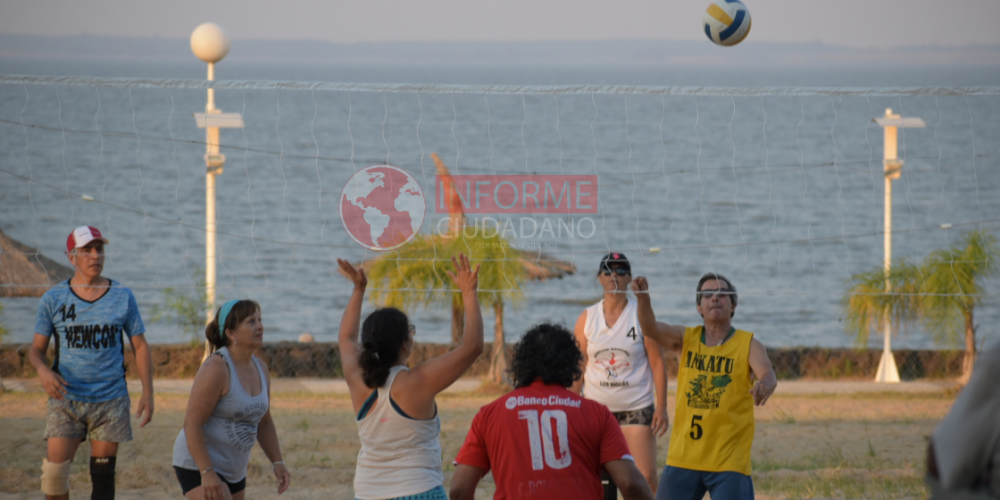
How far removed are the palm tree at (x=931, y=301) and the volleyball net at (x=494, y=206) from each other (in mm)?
353

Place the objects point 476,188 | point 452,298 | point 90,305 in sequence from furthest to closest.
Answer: point 452,298, point 476,188, point 90,305

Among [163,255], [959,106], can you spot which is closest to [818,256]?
[163,255]

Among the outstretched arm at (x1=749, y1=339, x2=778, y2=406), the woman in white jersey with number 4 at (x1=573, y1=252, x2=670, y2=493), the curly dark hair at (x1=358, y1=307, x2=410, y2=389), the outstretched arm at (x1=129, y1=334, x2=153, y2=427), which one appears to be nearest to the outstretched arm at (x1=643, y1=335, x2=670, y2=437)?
the woman in white jersey with number 4 at (x1=573, y1=252, x2=670, y2=493)

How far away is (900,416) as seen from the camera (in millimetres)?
7984

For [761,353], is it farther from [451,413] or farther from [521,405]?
[451,413]

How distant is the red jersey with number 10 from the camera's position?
8.61 feet

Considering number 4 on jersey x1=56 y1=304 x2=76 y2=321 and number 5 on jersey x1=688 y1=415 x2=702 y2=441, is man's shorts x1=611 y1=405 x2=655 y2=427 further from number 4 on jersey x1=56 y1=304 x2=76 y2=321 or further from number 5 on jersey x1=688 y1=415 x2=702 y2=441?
number 4 on jersey x1=56 y1=304 x2=76 y2=321

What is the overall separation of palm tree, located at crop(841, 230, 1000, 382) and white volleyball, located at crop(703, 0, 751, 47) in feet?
15.1

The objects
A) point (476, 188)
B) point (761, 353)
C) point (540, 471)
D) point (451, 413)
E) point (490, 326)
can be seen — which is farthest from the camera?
point (490, 326)

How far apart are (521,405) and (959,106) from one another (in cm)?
6338

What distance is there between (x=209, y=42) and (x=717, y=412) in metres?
8.90

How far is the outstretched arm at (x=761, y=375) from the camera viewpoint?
341 centimetres

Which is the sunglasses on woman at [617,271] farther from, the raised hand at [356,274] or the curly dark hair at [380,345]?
the curly dark hair at [380,345]

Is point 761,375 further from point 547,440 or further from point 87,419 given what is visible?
point 87,419
